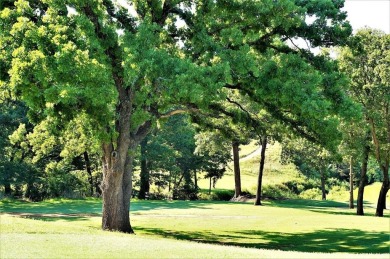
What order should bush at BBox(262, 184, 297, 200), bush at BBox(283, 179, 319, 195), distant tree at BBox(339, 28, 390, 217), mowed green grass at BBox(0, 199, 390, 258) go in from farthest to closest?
1. bush at BBox(283, 179, 319, 195)
2. bush at BBox(262, 184, 297, 200)
3. distant tree at BBox(339, 28, 390, 217)
4. mowed green grass at BBox(0, 199, 390, 258)

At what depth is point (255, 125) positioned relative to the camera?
Answer: 27109 millimetres

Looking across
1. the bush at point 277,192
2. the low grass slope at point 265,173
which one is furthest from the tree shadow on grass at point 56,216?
the low grass slope at point 265,173

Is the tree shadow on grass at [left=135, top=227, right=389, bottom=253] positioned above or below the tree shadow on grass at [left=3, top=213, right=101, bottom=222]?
below

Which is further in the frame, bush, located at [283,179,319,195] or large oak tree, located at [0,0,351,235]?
bush, located at [283,179,319,195]

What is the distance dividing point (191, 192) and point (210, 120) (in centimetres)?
2683

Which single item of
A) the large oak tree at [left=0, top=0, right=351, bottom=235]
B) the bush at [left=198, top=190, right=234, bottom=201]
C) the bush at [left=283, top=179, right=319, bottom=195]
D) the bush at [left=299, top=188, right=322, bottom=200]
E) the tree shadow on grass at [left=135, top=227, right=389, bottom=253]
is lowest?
the tree shadow on grass at [left=135, top=227, right=389, bottom=253]

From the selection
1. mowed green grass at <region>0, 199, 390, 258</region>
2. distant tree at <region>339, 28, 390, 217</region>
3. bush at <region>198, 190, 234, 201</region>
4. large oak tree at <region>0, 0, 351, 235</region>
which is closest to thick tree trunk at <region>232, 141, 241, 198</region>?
bush at <region>198, 190, 234, 201</region>

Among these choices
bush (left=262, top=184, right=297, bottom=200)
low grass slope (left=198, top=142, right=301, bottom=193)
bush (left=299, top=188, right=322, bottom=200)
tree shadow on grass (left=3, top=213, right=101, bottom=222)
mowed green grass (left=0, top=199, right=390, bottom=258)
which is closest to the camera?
mowed green grass (left=0, top=199, right=390, bottom=258)

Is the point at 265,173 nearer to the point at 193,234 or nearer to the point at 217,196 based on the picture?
the point at 217,196

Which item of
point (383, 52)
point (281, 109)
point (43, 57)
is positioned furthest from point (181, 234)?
point (383, 52)

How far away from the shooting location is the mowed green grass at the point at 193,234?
13.9 m

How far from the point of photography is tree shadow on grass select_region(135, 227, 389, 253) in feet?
68.9

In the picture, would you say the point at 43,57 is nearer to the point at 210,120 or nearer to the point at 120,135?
the point at 120,135

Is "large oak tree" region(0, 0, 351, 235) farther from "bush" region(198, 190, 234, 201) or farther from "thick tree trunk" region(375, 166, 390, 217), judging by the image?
"bush" region(198, 190, 234, 201)
